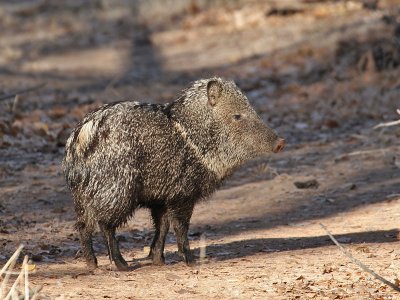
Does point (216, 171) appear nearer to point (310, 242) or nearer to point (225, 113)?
point (225, 113)

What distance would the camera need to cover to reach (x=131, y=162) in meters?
5.60

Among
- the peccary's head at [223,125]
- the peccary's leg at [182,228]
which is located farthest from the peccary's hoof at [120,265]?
the peccary's head at [223,125]

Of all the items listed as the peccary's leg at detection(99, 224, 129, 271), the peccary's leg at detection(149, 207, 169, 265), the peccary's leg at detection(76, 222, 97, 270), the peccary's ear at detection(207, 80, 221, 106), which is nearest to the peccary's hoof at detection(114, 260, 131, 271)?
the peccary's leg at detection(99, 224, 129, 271)

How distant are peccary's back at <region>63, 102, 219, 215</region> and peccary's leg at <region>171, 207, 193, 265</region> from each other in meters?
0.08

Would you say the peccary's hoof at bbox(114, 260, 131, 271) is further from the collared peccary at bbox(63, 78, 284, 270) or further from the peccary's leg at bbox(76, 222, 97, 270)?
the peccary's leg at bbox(76, 222, 97, 270)

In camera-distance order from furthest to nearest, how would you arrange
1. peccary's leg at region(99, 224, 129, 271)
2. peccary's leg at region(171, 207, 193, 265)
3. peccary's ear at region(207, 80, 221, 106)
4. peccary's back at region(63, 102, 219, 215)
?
1. peccary's ear at region(207, 80, 221, 106)
2. peccary's leg at region(171, 207, 193, 265)
3. peccary's leg at region(99, 224, 129, 271)
4. peccary's back at region(63, 102, 219, 215)

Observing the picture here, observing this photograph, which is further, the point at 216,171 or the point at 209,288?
the point at 216,171

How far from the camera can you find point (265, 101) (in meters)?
12.8

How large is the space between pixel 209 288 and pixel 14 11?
59.9 ft

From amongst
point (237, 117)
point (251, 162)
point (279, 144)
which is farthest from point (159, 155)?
point (251, 162)

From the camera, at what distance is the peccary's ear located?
5969 millimetres

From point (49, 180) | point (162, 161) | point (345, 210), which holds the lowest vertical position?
point (345, 210)

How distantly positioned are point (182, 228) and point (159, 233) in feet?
0.63

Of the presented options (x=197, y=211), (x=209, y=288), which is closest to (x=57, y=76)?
(x=197, y=211)
